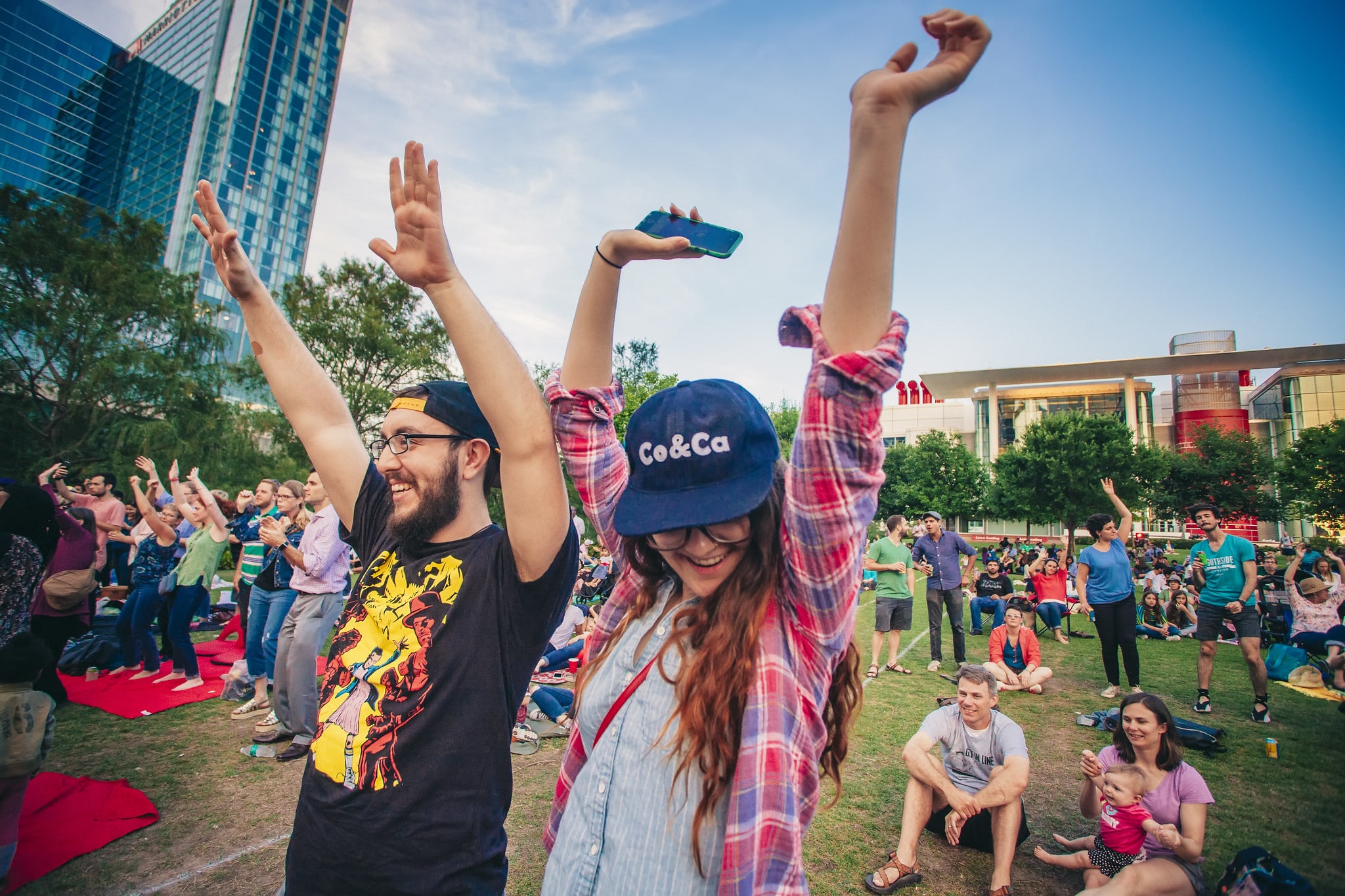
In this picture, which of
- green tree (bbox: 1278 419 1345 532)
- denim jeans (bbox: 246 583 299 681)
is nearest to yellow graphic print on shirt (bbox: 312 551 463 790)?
denim jeans (bbox: 246 583 299 681)

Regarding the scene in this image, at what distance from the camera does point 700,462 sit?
113 cm

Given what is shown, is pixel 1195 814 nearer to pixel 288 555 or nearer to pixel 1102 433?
pixel 288 555

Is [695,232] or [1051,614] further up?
[695,232]

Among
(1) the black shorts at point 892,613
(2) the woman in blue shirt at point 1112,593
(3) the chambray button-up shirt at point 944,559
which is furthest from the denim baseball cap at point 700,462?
(3) the chambray button-up shirt at point 944,559

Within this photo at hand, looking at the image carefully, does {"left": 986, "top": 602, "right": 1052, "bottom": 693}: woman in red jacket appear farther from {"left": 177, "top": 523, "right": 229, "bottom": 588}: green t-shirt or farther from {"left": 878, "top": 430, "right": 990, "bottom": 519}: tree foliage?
{"left": 878, "top": 430, "right": 990, "bottom": 519}: tree foliage

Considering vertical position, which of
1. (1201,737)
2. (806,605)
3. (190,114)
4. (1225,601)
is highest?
(190,114)

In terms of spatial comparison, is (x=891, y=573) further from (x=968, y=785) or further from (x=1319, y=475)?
(x=1319, y=475)

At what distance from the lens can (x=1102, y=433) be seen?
1550 inches

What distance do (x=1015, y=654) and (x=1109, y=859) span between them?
5.35m

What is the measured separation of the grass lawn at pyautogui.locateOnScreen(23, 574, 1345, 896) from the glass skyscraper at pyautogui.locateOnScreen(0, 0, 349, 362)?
3527 inches

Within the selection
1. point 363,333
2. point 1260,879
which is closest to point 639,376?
point 363,333

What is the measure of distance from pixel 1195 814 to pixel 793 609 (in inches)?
165

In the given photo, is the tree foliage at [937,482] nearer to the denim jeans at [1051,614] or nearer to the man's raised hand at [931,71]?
the denim jeans at [1051,614]

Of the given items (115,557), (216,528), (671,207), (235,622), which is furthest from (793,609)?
(115,557)
